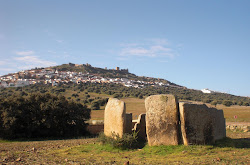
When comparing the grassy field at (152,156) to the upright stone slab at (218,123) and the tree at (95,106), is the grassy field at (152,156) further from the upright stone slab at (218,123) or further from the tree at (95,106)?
the tree at (95,106)

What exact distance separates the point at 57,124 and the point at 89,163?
496 inches

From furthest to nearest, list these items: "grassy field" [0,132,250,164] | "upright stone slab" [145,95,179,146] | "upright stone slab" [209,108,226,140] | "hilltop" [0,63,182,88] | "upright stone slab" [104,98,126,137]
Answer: "hilltop" [0,63,182,88], "upright stone slab" [104,98,126,137], "upright stone slab" [209,108,226,140], "upright stone slab" [145,95,179,146], "grassy field" [0,132,250,164]

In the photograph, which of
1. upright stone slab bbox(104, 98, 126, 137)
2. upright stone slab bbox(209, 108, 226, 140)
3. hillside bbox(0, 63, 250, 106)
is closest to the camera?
upright stone slab bbox(209, 108, 226, 140)

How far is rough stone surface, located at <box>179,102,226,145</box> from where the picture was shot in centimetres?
1172

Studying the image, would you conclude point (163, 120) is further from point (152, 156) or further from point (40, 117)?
point (40, 117)

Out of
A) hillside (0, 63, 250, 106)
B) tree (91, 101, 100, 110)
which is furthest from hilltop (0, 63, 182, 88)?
tree (91, 101, 100, 110)

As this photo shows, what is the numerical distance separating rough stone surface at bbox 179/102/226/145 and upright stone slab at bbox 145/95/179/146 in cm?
41

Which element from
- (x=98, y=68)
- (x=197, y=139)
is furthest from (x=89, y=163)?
(x=98, y=68)

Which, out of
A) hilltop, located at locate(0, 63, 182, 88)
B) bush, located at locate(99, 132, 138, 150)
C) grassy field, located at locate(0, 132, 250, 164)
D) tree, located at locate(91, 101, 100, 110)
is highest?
hilltop, located at locate(0, 63, 182, 88)

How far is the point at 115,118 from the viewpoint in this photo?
557 inches

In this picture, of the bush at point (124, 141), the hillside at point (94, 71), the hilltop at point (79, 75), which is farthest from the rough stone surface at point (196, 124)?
the hillside at point (94, 71)

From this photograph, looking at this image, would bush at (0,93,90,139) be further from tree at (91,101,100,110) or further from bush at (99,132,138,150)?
tree at (91,101,100,110)

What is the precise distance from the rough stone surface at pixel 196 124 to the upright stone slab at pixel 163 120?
41cm

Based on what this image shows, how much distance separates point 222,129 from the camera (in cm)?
1454
